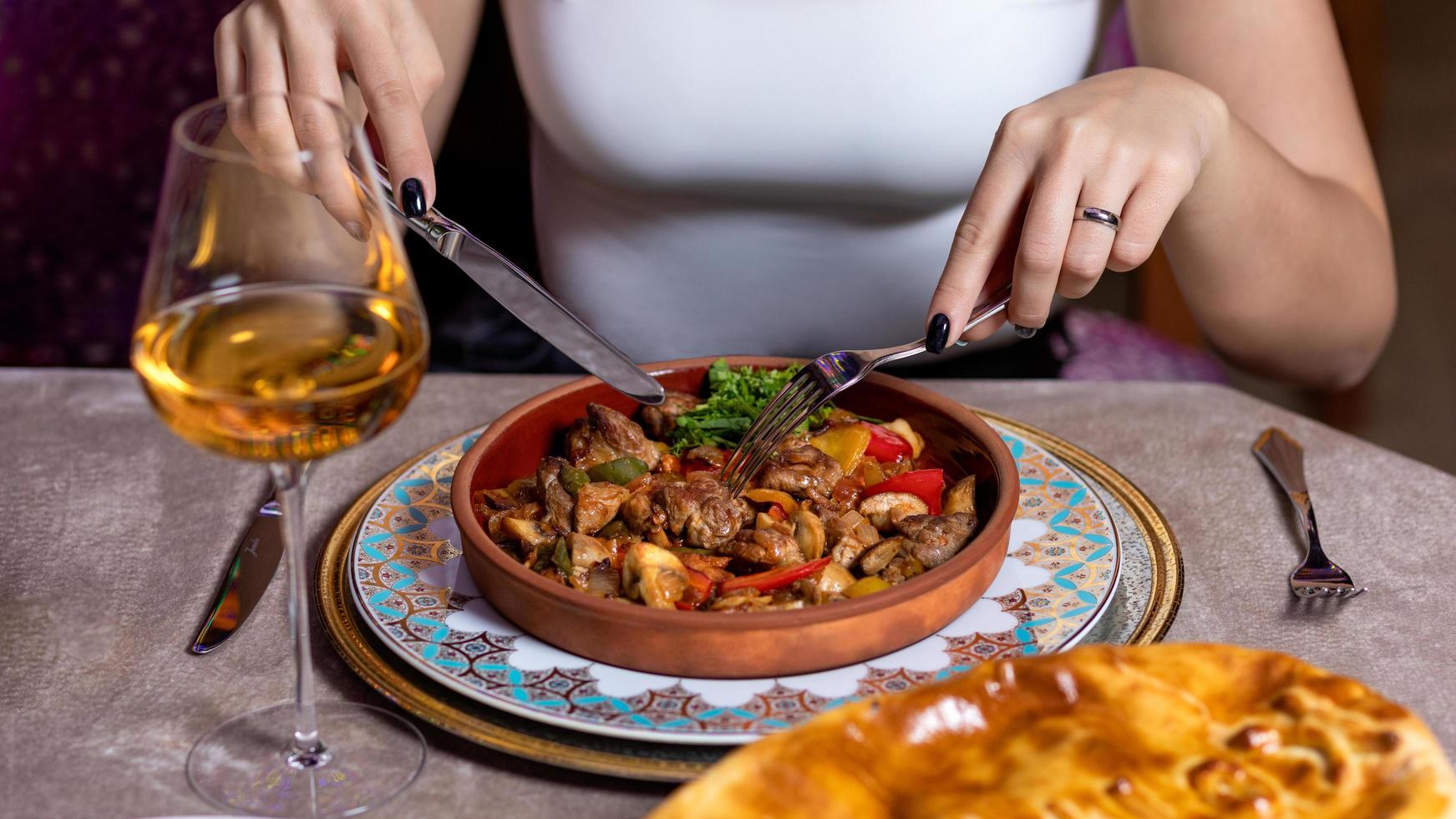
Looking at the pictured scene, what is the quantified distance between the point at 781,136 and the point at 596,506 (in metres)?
1.08

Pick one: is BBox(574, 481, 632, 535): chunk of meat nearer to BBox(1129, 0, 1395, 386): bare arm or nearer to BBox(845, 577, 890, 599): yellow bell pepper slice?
BBox(845, 577, 890, 599): yellow bell pepper slice

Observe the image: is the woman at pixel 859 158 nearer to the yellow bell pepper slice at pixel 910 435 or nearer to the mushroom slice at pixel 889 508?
the yellow bell pepper slice at pixel 910 435

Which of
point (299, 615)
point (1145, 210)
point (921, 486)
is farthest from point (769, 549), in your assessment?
point (1145, 210)

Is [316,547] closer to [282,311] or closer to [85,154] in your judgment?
[282,311]

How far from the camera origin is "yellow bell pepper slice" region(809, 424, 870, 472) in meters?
A: 1.46

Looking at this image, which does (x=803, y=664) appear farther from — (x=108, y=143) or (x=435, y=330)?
(x=108, y=143)

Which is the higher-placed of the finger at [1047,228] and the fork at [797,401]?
the finger at [1047,228]

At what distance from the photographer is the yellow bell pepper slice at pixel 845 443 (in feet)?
4.80

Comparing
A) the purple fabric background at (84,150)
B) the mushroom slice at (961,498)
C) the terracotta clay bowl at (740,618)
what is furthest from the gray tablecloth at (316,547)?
the purple fabric background at (84,150)

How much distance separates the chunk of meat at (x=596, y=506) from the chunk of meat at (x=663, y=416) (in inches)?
8.1

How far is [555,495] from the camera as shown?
4.37ft

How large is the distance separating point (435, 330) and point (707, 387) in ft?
4.46

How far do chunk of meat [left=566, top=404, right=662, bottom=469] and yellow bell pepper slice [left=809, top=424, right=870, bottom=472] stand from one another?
A: 0.21 m

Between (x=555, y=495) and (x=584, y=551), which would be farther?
(x=555, y=495)
